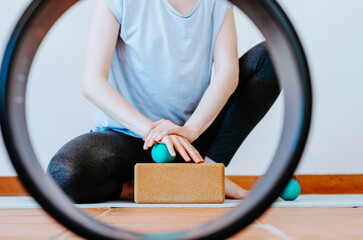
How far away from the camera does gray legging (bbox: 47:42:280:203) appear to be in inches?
43.8

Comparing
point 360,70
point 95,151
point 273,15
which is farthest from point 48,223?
point 360,70

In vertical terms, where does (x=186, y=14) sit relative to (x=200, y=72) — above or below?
above

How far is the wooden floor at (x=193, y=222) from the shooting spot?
1.96ft

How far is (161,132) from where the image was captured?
1.00m

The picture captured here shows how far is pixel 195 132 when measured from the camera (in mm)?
1071

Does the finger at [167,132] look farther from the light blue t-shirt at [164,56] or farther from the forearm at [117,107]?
the light blue t-shirt at [164,56]

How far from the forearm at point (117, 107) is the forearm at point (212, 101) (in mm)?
131

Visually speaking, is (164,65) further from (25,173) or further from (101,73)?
(25,173)

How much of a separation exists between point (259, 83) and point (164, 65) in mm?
304

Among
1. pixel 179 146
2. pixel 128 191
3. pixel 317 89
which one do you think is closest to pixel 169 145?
pixel 179 146

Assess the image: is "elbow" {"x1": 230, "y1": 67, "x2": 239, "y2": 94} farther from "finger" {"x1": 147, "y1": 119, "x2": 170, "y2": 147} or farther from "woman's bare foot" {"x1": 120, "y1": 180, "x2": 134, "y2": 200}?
"woman's bare foot" {"x1": 120, "y1": 180, "x2": 134, "y2": 200}

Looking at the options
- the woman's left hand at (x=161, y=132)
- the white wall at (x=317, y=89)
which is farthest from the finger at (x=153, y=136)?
the white wall at (x=317, y=89)

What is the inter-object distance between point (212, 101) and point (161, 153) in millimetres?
202

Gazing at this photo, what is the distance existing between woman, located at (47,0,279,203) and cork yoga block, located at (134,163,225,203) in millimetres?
69
